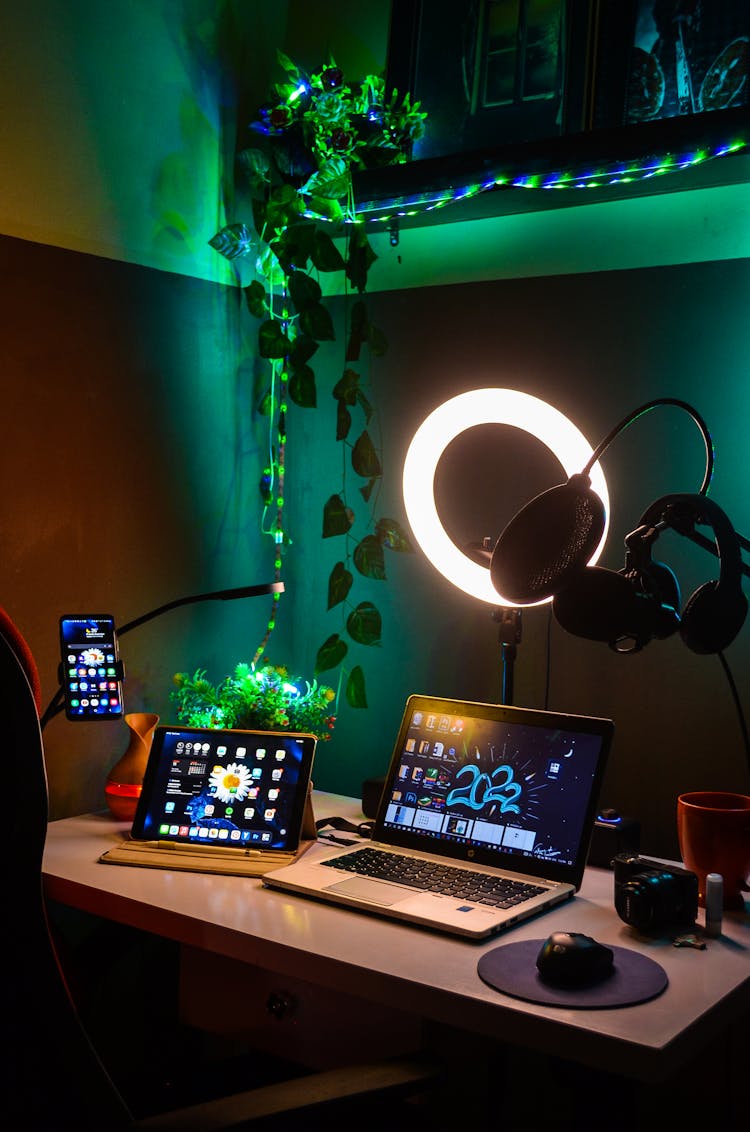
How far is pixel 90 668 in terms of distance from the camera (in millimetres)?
1783

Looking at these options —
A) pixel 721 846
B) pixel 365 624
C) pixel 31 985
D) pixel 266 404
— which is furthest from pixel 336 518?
pixel 31 985

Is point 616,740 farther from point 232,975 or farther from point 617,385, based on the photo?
point 232,975

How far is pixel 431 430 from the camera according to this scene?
1829mm

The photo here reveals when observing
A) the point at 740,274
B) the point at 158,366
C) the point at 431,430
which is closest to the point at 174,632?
the point at 158,366

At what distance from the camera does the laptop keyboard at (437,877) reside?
145cm

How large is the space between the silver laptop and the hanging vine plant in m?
0.50

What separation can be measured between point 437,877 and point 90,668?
2.32ft

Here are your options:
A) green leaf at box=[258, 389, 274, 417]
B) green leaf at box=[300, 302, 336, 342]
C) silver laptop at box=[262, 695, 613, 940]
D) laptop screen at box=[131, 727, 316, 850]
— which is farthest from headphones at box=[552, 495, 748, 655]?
green leaf at box=[258, 389, 274, 417]

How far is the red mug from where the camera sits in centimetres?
145

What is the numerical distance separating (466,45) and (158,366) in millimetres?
889

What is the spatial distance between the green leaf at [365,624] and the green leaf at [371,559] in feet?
0.22

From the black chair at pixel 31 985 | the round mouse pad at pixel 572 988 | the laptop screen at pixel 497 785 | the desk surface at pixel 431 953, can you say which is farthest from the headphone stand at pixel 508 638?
the black chair at pixel 31 985

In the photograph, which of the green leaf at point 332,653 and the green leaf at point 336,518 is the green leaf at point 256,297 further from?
the green leaf at point 332,653

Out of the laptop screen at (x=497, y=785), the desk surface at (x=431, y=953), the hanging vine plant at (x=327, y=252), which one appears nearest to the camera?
the desk surface at (x=431, y=953)
